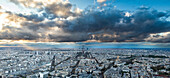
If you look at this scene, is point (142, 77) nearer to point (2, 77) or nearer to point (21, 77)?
point (21, 77)

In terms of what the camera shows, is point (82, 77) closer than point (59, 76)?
Yes

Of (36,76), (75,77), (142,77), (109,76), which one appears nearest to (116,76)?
(109,76)

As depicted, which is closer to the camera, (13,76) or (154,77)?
(154,77)

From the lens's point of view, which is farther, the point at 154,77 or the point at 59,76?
the point at 59,76

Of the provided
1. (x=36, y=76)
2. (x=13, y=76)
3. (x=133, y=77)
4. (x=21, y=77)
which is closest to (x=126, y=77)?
(x=133, y=77)

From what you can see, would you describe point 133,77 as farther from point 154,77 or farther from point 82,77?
point 82,77

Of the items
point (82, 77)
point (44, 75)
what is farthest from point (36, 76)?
point (82, 77)

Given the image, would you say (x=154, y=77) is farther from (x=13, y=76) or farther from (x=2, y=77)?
(x=2, y=77)
